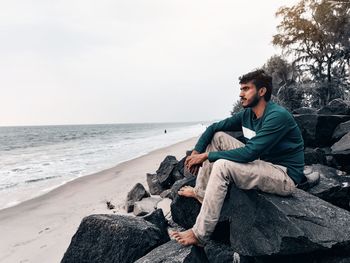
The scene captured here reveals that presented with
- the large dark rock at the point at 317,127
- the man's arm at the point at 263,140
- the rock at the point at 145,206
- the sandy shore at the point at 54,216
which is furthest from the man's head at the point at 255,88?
the large dark rock at the point at 317,127

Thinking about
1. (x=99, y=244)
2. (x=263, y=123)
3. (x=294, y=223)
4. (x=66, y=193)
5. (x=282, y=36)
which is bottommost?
(x=66, y=193)

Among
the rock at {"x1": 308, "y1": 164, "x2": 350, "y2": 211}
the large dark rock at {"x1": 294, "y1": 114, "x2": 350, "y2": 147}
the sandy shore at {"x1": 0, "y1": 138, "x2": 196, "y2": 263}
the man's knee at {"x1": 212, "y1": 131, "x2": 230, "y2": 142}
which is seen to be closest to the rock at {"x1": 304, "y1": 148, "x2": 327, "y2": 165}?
the rock at {"x1": 308, "y1": 164, "x2": 350, "y2": 211}

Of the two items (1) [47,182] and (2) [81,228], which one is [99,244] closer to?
(2) [81,228]

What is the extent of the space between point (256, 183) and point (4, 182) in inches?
568

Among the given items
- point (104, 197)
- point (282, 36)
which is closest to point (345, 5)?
point (282, 36)

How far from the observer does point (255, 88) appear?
13.6 feet

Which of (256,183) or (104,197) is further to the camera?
(104,197)

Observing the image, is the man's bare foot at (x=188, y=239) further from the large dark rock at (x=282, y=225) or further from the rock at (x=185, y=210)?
the rock at (x=185, y=210)

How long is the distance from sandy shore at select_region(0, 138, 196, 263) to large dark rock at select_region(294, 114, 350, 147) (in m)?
5.44

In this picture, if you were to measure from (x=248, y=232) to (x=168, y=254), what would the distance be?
100 cm

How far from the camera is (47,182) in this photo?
14.4 meters

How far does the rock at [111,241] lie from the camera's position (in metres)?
4.21

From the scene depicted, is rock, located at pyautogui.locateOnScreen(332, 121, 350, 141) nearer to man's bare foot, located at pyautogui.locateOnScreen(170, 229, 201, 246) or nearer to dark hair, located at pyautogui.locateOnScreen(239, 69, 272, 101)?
dark hair, located at pyautogui.locateOnScreen(239, 69, 272, 101)

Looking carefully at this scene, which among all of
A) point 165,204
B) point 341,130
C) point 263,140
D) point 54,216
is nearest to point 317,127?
point 341,130
